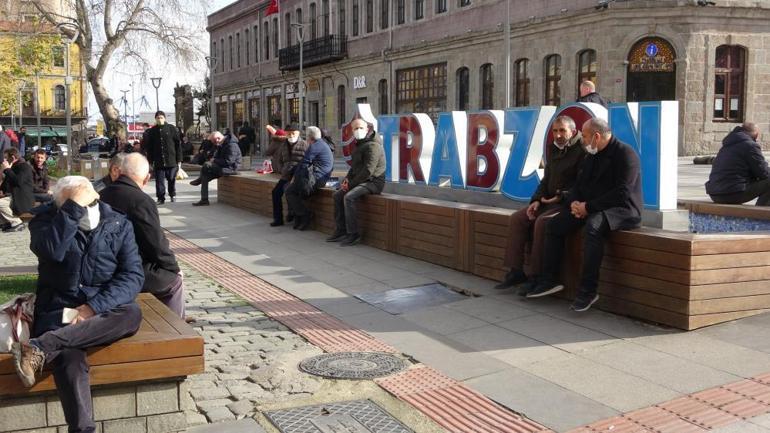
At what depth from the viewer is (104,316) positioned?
4215 mm

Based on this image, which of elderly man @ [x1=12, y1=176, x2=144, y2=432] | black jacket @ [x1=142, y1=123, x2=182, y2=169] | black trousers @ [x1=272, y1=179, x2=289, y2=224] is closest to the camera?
elderly man @ [x1=12, y1=176, x2=144, y2=432]

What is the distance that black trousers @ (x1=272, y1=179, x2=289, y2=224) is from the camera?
1325cm

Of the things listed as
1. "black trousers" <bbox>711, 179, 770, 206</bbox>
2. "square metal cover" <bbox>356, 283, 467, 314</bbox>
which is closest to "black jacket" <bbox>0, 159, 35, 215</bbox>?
"square metal cover" <bbox>356, 283, 467, 314</bbox>

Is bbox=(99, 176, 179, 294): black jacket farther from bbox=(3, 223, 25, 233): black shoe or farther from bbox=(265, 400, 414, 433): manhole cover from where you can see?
bbox=(3, 223, 25, 233): black shoe

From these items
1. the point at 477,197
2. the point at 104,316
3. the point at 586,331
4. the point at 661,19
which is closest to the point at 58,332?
the point at 104,316

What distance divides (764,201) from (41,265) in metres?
8.42

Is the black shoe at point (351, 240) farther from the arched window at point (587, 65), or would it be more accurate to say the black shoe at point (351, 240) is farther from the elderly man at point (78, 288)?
the arched window at point (587, 65)

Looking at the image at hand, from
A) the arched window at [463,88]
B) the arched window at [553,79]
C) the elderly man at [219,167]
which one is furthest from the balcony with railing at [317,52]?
the elderly man at [219,167]

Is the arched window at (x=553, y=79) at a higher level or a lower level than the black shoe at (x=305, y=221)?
higher

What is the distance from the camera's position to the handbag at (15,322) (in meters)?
4.09

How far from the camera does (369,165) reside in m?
10.8

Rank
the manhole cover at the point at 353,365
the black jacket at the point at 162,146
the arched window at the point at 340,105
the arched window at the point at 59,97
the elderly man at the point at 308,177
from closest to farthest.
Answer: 1. the manhole cover at the point at 353,365
2. the elderly man at the point at 308,177
3. the black jacket at the point at 162,146
4. the arched window at the point at 340,105
5. the arched window at the point at 59,97

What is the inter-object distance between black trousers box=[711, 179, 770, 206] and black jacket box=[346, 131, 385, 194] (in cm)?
442

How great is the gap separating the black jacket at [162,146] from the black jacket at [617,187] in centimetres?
1153
